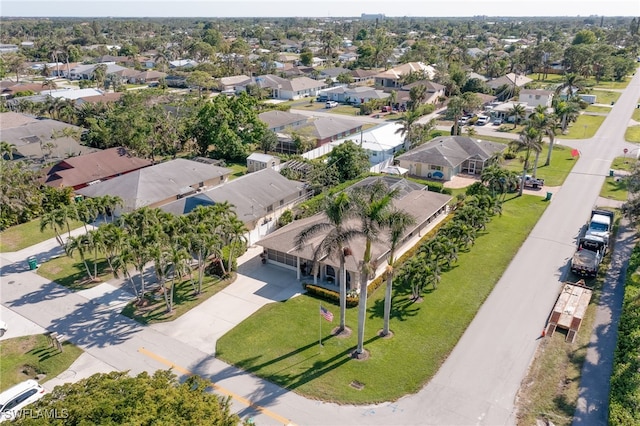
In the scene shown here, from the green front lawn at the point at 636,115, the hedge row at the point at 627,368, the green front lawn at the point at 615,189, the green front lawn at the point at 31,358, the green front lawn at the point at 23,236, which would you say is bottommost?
the green front lawn at the point at 31,358

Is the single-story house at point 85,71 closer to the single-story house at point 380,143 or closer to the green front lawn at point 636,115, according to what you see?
the single-story house at point 380,143

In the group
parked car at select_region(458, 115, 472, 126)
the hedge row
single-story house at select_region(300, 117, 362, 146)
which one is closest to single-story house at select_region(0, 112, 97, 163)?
single-story house at select_region(300, 117, 362, 146)

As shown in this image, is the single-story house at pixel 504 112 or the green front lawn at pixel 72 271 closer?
the green front lawn at pixel 72 271

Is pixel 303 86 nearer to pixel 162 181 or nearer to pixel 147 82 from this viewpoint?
pixel 147 82

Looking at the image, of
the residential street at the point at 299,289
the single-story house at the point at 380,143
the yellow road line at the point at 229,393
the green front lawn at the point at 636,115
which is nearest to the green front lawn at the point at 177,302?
the residential street at the point at 299,289

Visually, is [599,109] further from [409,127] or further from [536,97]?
[409,127]

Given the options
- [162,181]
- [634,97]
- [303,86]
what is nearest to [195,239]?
[162,181]
